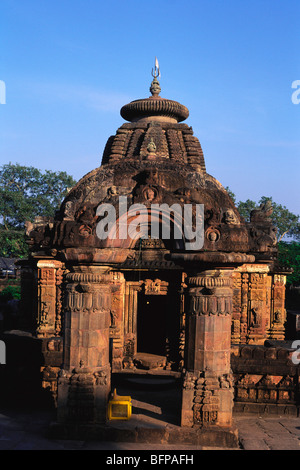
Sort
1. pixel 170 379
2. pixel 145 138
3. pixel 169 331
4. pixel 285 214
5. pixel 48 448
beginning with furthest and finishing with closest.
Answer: pixel 285 214 → pixel 145 138 → pixel 169 331 → pixel 170 379 → pixel 48 448

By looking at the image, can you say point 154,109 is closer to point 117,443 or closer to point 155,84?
point 155,84

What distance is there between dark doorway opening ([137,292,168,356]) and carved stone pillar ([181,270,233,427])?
874cm

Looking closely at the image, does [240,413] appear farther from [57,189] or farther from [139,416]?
[57,189]

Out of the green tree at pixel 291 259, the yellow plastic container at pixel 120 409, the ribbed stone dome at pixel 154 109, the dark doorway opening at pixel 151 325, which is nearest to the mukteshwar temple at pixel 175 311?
the yellow plastic container at pixel 120 409

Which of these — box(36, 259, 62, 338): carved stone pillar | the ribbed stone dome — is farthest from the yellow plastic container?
the ribbed stone dome

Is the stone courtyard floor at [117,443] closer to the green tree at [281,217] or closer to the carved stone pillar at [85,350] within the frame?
the carved stone pillar at [85,350]

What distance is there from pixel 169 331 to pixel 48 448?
831 centimetres

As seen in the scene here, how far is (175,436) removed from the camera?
8438mm

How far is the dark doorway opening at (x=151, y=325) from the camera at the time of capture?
17.9 metres

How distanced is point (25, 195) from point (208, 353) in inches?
1887

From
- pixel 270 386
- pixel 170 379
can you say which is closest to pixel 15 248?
pixel 170 379

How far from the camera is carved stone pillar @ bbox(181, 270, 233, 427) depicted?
860 cm

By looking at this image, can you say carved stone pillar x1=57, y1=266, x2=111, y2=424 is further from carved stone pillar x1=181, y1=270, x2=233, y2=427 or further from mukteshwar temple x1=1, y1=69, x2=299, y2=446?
carved stone pillar x1=181, y1=270, x2=233, y2=427

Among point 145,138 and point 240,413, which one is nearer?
point 240,413
